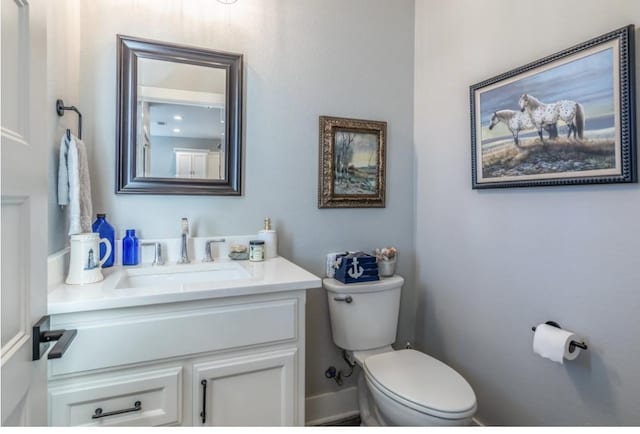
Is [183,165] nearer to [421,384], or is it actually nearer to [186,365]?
[186,365]

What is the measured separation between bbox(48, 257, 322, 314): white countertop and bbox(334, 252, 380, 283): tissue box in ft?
1.16

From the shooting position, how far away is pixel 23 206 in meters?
0.67

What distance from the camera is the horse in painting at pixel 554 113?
1224 mm

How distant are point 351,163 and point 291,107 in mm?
455

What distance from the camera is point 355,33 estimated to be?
1.94 meters

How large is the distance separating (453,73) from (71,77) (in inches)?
70.4

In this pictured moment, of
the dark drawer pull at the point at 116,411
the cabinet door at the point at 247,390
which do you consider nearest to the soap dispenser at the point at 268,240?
the cabinet door at the point at 247,390

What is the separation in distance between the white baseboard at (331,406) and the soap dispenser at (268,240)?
83cm

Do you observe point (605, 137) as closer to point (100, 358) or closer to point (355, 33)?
point (355, 33)

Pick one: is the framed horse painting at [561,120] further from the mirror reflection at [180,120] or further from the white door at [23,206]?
the white door at [23,206]

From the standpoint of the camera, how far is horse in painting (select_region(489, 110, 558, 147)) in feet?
4.58

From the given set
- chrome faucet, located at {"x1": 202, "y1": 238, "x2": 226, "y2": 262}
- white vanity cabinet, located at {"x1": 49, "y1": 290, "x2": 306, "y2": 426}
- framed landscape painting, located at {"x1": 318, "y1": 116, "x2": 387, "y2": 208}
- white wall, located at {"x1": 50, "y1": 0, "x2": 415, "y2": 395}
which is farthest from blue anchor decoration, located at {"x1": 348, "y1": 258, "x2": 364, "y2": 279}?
chrome faucet, located at {"x1": 202, "y1": 238, "x2": 226, "y2": 262}

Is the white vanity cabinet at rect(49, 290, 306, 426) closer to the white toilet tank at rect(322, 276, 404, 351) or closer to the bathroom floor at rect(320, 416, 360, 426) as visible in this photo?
the white toilet tank at rect(322, 276, 404, 351)

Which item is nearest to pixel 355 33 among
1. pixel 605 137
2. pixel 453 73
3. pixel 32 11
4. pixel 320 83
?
pixel 320 83
